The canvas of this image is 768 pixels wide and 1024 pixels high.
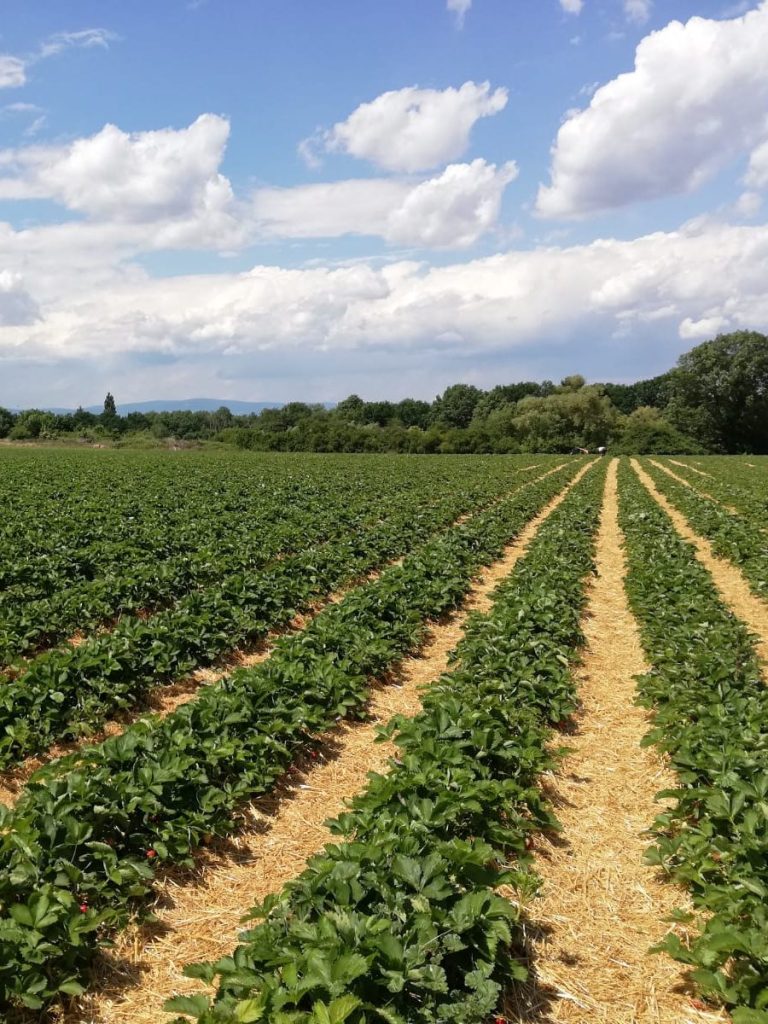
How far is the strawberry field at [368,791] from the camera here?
3.30 metres

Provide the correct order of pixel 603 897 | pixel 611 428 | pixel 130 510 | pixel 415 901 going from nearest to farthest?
pixel 415 901
pixel 603 897
pixel 130 510
pixel 611 428

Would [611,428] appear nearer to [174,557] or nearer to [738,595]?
[738,595]

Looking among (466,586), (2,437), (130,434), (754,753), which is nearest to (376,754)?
(754,753)

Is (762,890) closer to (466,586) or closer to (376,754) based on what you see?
(376,754)

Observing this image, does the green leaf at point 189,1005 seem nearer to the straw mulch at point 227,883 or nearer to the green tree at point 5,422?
the straw mulch at point 227,883

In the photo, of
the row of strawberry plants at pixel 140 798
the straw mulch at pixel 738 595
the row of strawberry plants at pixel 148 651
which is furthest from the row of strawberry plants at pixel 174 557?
the straw mulch at pixel 738 595

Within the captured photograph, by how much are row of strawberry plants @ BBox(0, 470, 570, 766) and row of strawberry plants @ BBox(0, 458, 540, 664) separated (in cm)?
85

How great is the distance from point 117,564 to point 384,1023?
1113 cm

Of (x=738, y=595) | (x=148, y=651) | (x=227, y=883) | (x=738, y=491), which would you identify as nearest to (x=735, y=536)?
(x=738, y=595)

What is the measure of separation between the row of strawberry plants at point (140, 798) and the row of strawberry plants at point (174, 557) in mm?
3744

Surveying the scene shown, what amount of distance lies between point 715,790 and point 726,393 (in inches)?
3558

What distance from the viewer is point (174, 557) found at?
13.1m

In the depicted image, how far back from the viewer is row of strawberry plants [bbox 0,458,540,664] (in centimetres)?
949

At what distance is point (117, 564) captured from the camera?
12727 mm
